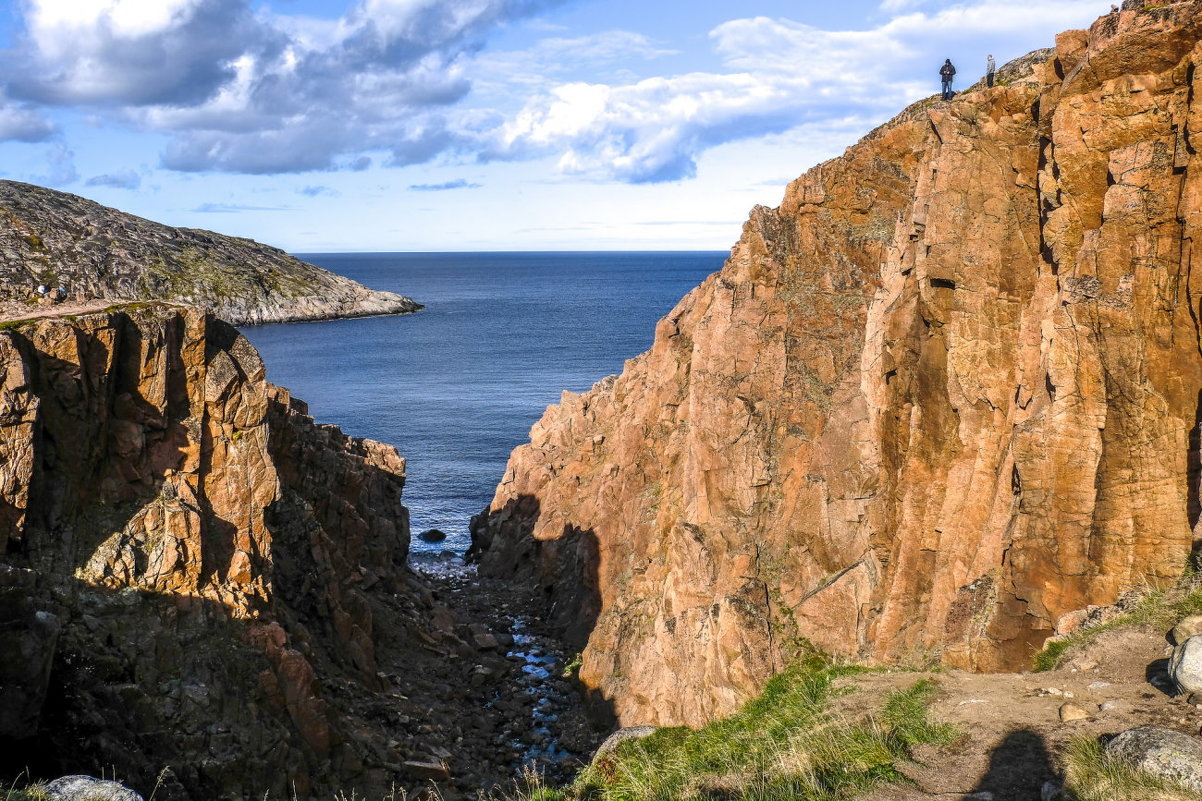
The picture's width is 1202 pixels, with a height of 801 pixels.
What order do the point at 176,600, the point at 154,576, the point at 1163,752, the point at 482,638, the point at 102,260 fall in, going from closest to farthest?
the point at 1163,752, the point at 154,576, the point at 176,600, the point at 482,638, the point at 102,260

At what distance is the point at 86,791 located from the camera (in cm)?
1658

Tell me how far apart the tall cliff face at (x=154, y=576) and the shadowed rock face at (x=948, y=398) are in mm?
14284

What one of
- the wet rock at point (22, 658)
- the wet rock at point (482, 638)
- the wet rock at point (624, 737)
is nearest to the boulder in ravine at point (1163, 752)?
the wet rock at point (624, 737)

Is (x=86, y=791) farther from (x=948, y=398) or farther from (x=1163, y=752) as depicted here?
(x=948, y=398)

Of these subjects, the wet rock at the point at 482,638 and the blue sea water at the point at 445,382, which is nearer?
the wet rock at the point at 482,638

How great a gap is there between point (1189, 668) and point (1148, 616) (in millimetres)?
4681

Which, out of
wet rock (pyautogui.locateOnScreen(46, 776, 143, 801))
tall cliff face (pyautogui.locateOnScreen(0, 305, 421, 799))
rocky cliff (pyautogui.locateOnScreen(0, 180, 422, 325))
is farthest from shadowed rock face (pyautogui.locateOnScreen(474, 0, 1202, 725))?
rocky cliff (pyautogui.locateOnScreen(0, 180, 422, 325))

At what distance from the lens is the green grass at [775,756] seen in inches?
646

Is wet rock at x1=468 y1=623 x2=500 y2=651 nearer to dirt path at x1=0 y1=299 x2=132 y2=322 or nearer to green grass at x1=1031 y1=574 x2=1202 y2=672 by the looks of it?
dirt path at x1=0 y1=299 x2=132 y2=322

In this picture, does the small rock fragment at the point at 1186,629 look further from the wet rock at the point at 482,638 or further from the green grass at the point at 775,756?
the wet rock at the point at 482,638

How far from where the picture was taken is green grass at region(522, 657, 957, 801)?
53.8 feet

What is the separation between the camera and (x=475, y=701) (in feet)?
143

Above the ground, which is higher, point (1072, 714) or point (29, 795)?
point (1072, 714)

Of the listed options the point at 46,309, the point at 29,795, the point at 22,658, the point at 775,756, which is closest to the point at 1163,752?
the point at 775,756
